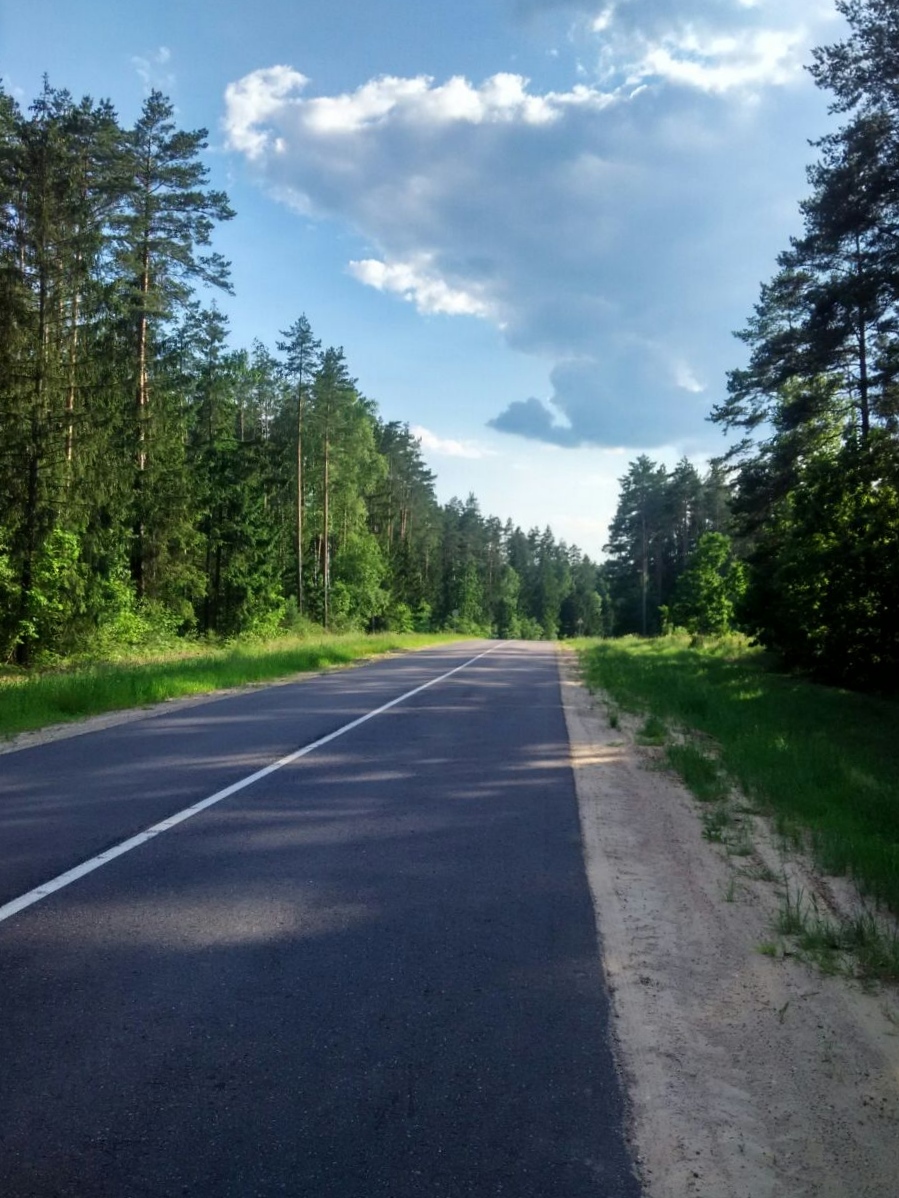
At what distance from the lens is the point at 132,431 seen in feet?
99.6

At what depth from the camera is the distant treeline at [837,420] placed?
55.3ft

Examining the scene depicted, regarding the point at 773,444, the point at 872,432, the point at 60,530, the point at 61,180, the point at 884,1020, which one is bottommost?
the point at 884,1020

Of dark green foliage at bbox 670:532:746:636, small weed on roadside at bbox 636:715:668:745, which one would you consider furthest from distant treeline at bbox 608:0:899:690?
dark green foliage at bbox 670:532:746:636

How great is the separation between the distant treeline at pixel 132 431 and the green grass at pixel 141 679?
10.6 ft

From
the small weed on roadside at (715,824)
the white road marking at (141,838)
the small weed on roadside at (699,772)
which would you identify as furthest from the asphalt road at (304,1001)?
the small weed on roadside at (699,772)

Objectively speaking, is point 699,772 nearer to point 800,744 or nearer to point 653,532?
point 800,744

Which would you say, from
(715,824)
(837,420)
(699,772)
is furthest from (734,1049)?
(837,420)

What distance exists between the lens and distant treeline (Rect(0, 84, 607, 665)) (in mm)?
22703

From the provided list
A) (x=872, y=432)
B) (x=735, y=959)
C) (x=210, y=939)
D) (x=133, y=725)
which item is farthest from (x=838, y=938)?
(x=872, y=432)

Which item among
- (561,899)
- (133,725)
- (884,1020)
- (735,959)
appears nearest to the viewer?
(884,1020)

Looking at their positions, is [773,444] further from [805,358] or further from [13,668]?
[13,668]

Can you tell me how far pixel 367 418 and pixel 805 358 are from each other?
137ft

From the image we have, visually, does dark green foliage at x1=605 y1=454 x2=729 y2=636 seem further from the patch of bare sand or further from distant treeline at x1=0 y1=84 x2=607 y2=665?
the patch of bare sand

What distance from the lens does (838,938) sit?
5238 mm
